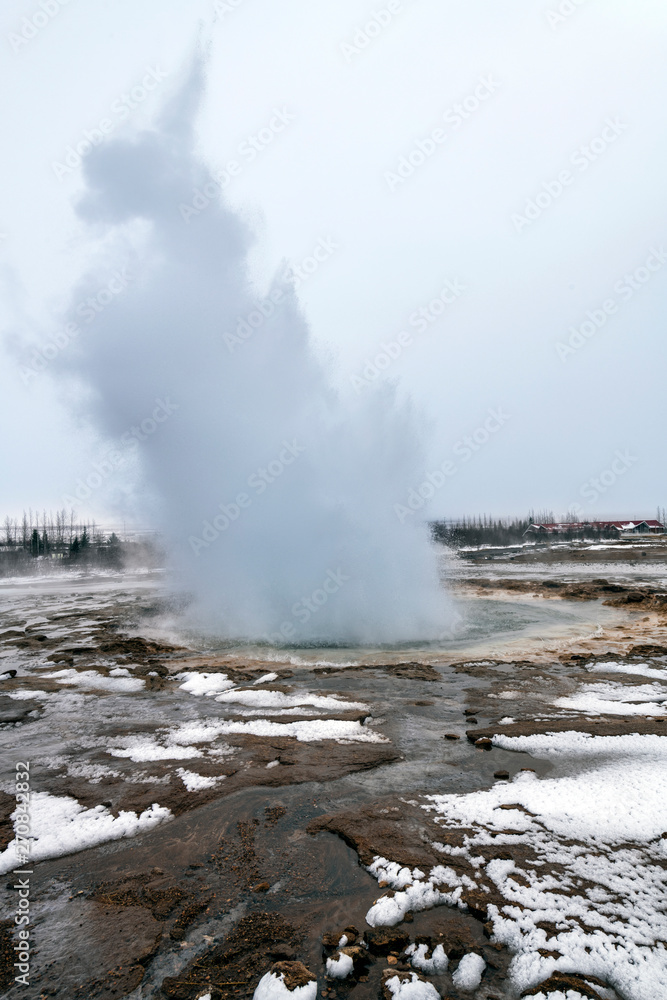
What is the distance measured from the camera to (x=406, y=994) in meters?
3.11

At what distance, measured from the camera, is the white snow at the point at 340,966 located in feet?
10.7

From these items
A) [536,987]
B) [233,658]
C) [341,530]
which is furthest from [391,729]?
[341,530]

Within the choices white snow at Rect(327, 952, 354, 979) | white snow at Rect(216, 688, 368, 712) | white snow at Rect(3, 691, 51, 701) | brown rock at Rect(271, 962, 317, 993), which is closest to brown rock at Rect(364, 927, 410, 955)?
white snow at Rect(327, 952, 354, 979)

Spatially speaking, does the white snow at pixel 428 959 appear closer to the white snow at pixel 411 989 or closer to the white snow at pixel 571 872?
the white snow at pixel 411 989

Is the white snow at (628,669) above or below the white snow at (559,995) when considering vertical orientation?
below

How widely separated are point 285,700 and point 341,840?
→ 187 inches

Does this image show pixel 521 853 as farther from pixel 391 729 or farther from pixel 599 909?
pixel 391 729

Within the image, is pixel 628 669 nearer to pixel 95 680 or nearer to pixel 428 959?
pixel 428 959

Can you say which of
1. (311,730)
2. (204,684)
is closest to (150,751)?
(311,730)

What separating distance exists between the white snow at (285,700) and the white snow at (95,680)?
255 centimetres

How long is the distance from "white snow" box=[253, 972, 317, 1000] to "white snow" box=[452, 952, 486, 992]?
0.97 meters

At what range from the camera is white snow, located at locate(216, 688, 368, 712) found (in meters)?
9.09

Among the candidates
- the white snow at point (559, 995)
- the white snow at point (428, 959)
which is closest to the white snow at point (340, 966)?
the white snow at point (428, 959)

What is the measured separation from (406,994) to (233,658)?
11155mm
